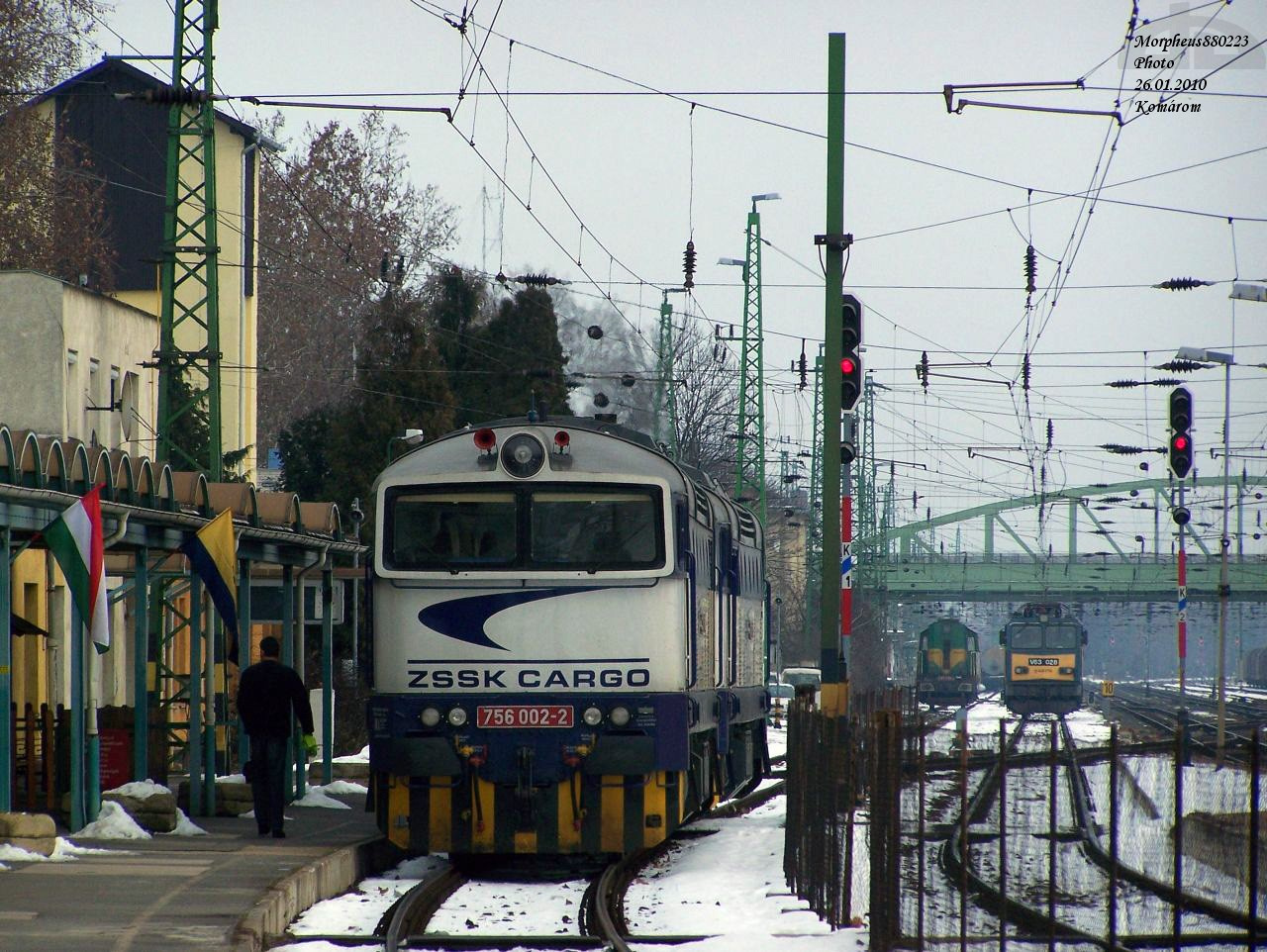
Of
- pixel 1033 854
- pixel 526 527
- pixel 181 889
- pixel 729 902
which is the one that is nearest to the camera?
pixel 181 889

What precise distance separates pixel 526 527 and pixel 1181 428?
1413 cm

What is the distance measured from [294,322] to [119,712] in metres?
38.0

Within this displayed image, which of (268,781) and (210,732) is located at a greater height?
(210,732)

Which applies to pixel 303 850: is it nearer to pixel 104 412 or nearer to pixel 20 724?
pixel 20 724

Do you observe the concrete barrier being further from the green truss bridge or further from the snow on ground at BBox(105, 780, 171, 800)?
the green truss bridge

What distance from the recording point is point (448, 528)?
14469 mm

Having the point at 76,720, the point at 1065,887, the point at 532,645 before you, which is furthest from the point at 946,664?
the point at 76,720

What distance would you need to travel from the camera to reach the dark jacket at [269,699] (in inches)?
613

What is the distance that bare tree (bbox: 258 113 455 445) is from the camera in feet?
183

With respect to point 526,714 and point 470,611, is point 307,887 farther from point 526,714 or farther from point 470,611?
point 470,611

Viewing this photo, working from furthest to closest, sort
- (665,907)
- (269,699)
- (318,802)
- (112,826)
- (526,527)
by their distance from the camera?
(318,802)
(269,699)
(112,826)
(526,527)
(665,907)

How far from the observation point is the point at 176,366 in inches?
893

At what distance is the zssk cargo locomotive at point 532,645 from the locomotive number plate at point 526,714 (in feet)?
0.03

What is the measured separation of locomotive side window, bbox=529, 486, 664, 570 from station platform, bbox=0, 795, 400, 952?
2.69 m
